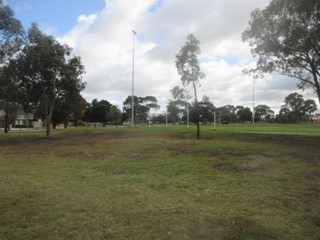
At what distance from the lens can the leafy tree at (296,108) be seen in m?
134

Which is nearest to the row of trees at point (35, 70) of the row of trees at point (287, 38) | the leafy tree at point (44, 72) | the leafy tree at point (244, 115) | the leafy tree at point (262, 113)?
the leafy tree at point (44, 72)

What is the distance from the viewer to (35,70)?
3325 cm

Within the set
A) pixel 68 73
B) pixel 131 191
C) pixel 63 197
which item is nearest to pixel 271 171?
pixel 131 191

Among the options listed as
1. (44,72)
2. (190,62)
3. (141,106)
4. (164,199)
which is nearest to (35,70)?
(44,72)

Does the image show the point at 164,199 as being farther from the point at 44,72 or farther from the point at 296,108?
the point at 296,108

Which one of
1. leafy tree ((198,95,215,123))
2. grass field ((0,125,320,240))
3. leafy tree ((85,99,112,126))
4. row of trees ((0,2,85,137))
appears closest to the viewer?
grass field ((0,125,320,240))

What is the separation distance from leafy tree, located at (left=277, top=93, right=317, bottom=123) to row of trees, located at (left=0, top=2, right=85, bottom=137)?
116 meters

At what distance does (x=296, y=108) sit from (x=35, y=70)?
122809 mm

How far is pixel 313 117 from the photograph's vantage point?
14375cm

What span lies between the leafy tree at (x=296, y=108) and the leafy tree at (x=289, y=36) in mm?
116325

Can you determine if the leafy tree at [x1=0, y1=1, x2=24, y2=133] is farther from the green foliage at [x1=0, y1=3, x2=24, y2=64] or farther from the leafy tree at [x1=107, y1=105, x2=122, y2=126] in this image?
the leafy tree at [x1=107, y1=105, x2=122, y2=126]

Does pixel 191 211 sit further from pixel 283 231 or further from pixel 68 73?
pixel 68 73

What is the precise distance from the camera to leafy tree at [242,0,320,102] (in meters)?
22.0

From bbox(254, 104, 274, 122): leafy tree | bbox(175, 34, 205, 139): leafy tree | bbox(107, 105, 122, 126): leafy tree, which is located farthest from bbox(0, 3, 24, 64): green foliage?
bbox(254, 104, 274, 122): leafy tree
